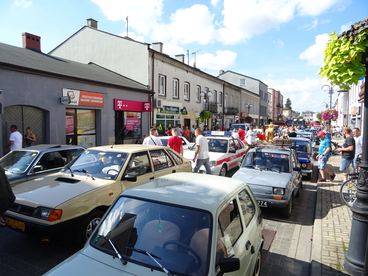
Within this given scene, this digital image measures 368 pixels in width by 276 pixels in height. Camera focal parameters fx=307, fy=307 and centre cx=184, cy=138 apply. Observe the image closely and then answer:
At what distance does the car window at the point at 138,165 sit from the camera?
582cm

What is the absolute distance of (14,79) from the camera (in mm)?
11758

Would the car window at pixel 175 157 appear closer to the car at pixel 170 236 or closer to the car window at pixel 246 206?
the car window at pixel 246 206

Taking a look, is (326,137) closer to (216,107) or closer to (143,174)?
(143,174)

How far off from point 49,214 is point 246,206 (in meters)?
2.77

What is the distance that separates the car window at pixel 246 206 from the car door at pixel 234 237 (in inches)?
5.0

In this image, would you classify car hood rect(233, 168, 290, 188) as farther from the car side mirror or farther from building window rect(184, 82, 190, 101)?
building window rect(184, 82, 190, 101)

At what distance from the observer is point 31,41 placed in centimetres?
1722

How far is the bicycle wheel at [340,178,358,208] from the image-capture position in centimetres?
764

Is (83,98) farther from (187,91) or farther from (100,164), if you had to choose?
(187,91)

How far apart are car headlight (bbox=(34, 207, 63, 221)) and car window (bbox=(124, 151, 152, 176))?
1.51m

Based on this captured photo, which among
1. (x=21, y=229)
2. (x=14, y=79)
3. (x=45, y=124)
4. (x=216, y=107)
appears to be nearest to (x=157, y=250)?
(x=21, y=229)

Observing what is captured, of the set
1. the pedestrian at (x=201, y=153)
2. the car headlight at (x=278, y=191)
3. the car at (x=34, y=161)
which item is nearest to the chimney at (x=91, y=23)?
the pedestrian at (x=201, y=153)

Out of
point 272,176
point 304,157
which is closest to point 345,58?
point 272,176

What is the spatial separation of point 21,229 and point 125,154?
7.09ft
